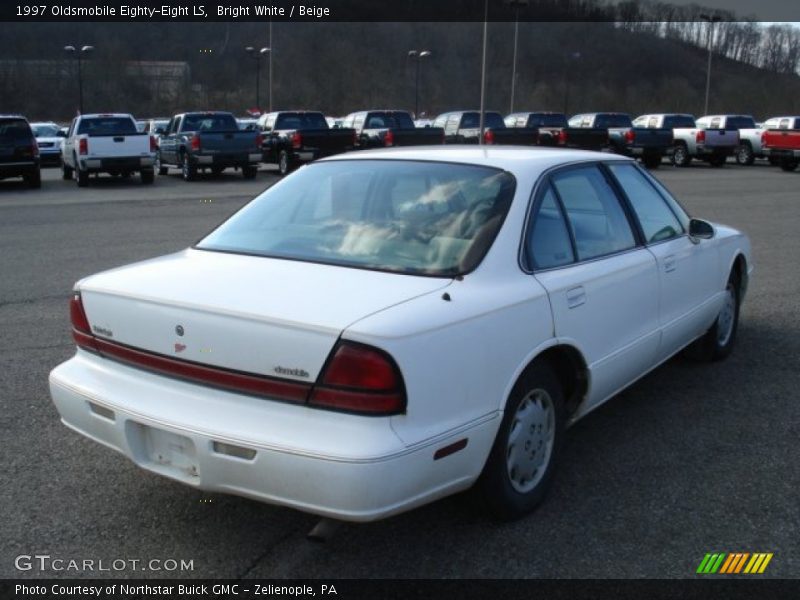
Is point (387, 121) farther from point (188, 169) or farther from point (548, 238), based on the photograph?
point (548, 238)

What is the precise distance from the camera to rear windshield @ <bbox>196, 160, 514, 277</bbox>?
3.60 m

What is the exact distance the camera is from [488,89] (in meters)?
116

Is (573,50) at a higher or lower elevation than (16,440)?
higher

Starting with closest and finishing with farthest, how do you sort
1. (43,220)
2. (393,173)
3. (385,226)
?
1. (385,226)
2. (393,173)
3. (43,220)

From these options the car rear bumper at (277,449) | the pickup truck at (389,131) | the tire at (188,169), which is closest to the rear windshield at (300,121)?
the pickup truck at (389,131)

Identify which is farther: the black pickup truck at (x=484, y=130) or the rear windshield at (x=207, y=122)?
the black pickup truck at (x=484, y=130)

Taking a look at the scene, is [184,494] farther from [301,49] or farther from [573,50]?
[573,50]

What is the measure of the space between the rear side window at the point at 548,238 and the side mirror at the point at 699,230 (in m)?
1.53

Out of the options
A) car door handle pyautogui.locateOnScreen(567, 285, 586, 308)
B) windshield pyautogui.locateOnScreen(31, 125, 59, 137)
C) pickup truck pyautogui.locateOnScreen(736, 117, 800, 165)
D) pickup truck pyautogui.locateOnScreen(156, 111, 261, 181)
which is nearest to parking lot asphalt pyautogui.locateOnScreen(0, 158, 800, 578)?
car door handle pyautogui.locateOnScreen(567, 285, 586, 308)

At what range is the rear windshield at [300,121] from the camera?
26562 millimetres

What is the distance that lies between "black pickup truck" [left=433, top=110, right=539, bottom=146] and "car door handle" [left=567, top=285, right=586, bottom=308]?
78.8 ft

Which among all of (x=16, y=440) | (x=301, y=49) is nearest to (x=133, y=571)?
(x=16, y=440)

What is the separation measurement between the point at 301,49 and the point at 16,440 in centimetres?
→ 11525

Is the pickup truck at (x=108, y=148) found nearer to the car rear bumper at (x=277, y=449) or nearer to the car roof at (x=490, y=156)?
the car roof at (x=490, y=156)
